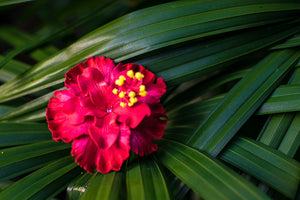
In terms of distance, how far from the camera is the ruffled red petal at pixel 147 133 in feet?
1.62

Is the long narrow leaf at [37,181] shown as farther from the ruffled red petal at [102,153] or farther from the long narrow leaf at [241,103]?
the long narrow leaf at [241,103]

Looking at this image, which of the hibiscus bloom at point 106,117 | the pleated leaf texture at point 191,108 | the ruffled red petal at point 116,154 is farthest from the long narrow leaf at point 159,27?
the ruffled red petal at point 116,154

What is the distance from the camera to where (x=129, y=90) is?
0.50m

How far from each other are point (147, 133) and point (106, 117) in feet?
0.30

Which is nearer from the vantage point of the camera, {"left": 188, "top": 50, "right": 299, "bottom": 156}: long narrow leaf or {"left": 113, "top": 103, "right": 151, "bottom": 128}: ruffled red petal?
{"left": 113, "top": 103, "right": 151, "bottom": 128}: ruffled red petal

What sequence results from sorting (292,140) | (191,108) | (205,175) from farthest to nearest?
1. (191,108)
2. (292,140)
3. (205,175)

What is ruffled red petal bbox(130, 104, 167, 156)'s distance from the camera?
495mm

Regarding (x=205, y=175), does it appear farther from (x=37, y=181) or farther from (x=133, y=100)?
(x=37, y=181)

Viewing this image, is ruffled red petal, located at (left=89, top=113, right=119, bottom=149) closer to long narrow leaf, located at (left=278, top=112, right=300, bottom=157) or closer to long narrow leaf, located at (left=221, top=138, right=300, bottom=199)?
long narrow leaf, located at (left=221, top=138, right=300, bottom=199)

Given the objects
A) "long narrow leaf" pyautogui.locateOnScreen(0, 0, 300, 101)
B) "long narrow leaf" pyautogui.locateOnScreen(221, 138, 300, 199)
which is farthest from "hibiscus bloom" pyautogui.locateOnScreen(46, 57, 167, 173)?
"long narrow leaf" pyautogui.locateOnScreen(221, 138, 300, 199)

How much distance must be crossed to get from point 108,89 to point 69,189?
247mm

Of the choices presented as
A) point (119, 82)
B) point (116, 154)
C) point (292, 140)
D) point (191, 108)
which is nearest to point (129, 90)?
point (119, 82)

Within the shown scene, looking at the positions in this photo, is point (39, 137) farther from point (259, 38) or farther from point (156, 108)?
point (259, 38)

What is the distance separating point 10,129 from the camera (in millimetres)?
632
